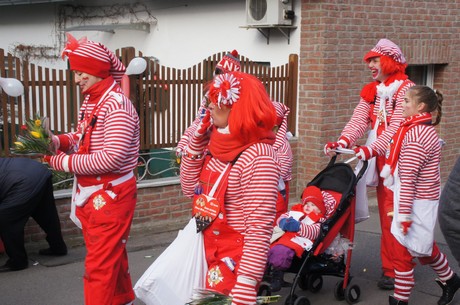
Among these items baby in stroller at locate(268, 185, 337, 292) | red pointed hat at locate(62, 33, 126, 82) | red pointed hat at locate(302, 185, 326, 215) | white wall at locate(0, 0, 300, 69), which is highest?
white wall at locate(0, 0, 300, 69)

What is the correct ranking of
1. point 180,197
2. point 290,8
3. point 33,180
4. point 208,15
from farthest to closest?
point 208,15 → point 290,8 → point 180,197 → point 33,180

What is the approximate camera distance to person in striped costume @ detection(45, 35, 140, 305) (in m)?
4.03

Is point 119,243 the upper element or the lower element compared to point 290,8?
lower

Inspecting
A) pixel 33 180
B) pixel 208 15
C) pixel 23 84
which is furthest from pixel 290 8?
pixel 33 180

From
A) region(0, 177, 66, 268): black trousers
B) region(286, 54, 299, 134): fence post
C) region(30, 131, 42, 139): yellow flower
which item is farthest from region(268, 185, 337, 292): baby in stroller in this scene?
region(286, 54, 299, 134): fence post

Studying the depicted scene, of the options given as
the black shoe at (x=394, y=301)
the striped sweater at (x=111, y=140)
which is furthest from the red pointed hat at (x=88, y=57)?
the black shoe at (x=394, y=301)

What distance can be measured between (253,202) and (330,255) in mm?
2296

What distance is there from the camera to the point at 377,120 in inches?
230

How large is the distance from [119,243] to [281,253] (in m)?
1.22

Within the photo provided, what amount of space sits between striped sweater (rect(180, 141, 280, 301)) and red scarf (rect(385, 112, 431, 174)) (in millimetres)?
2143

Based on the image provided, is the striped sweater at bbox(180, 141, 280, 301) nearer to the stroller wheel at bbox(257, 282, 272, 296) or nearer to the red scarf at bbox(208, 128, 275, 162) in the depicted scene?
the red scarf at bbox(208, 128, 275, 162)

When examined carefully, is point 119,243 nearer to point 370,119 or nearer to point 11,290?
point 11,290

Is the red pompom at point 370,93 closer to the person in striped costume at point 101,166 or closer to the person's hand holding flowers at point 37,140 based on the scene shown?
the person in striped costume at point 101,166

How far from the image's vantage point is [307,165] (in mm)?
8891
